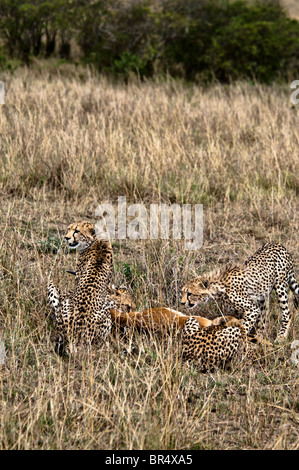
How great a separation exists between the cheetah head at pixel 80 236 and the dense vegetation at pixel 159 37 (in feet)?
27.8

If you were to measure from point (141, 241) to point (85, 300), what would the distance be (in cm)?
157

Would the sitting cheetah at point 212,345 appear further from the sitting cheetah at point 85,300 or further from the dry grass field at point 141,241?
the sitting cheetah at point 85,300

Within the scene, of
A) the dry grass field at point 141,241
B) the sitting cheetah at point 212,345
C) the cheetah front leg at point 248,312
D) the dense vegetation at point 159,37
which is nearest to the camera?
the dry grass field at point 141,241

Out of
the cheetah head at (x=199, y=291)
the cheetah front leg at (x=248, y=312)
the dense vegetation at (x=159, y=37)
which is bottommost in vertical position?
the cheetah front leg at (x=248, y=312)

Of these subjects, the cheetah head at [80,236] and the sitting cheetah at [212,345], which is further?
the cheetah head at [80,236]

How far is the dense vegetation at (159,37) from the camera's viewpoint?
13.5m

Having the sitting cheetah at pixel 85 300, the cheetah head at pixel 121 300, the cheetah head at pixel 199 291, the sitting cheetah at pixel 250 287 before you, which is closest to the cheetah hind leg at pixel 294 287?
the sitting cheetah at pixel 250 287

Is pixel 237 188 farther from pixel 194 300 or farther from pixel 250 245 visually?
pixel 194 300

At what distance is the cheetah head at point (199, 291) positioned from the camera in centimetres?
457

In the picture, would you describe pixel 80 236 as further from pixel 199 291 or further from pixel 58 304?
pixel 199 291

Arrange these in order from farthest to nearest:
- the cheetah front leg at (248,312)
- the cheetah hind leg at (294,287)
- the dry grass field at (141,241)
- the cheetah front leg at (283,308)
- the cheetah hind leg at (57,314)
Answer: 1. the cheetah hind leg at (294,287)
2. the cheetah front leg at (283,308)
3. the cheetah front leg at (248,312)
4. the cheetah hind leg at (57,314)
5. the dry grass field at (141,241)

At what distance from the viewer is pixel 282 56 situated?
45.4ft

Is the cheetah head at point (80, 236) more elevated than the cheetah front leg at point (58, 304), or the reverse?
the cheetah head at point (80, 236)
